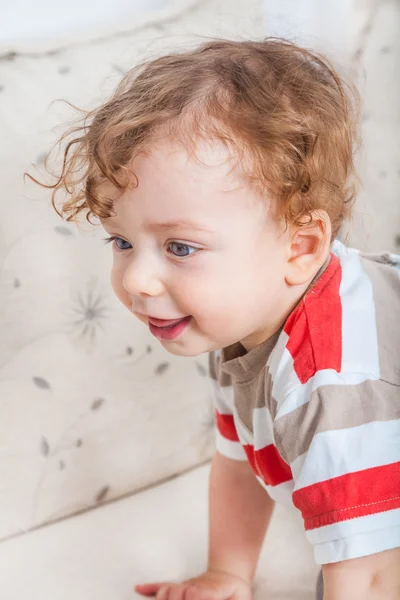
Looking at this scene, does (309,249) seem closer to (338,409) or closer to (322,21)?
(338,409)

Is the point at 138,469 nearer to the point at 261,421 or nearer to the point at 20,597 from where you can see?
the point at 20,597

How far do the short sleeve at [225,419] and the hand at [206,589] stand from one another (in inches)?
5.1

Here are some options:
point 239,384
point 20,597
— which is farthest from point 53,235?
point 20,597

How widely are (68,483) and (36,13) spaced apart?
1.96 feet

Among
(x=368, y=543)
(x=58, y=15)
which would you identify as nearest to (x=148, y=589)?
(x=368, y=543)

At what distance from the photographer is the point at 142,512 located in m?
1.02

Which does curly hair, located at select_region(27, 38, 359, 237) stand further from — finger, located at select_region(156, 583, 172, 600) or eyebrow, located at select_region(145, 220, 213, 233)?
finger, located at select_region(156, 583, 172, 600)

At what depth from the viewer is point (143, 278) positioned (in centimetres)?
67

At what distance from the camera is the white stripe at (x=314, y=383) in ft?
2.16

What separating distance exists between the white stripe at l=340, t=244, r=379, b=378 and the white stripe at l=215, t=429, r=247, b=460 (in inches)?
9.8

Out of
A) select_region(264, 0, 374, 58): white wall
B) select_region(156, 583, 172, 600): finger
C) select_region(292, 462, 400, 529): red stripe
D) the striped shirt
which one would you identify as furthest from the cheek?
select_region(264, 0, 374, 58): white wall

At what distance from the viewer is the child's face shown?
2.12 feet

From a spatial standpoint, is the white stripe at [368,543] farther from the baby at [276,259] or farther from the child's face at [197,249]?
the child's face at [197,249]

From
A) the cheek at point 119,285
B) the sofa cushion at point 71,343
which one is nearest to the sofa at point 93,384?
the sofa cushion at point 71,343
